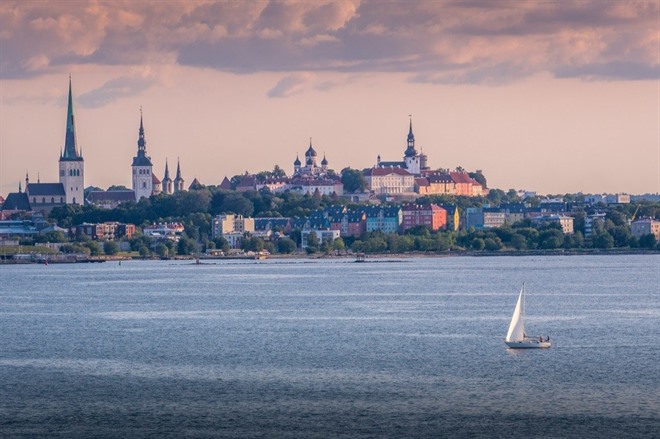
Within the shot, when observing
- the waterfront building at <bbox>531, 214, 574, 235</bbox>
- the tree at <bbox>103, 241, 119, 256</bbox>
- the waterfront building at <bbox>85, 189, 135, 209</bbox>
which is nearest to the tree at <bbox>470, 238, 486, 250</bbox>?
the waterfront building at <bbox>531, 214, 574, 235</bbox>

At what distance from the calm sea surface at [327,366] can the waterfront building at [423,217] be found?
90251mm

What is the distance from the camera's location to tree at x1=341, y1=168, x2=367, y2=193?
194950mm

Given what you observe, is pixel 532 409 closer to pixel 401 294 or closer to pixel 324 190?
pixel 401 294

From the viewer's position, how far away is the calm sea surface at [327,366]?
28891mm

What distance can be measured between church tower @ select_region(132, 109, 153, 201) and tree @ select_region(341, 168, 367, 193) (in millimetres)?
24684

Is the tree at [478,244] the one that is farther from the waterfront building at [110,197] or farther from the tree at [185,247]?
the waterfront building at [110,197]

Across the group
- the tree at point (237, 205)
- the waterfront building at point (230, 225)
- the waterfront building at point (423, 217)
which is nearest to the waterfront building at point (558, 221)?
the waterfront building at point (423, 217)

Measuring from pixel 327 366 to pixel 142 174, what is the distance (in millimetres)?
160648

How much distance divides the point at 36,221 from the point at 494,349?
133843 mm

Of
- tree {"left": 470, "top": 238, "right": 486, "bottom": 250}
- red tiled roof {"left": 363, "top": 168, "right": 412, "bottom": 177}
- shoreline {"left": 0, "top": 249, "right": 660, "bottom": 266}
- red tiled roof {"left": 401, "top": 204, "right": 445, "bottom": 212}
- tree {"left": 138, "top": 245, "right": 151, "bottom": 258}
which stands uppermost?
red tiled roof {"left": 363, "top": 168, "right": 412, "bottom": 177}

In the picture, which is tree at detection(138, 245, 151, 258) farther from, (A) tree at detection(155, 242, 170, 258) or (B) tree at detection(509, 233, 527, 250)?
(B) tree at detection(509, 233, 527, 250)

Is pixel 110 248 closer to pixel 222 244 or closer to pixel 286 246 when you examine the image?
pixel 222 244

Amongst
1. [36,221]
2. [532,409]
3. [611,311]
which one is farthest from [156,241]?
[532,409]

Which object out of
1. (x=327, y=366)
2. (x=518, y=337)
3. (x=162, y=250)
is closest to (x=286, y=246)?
(x=162, y=250)
